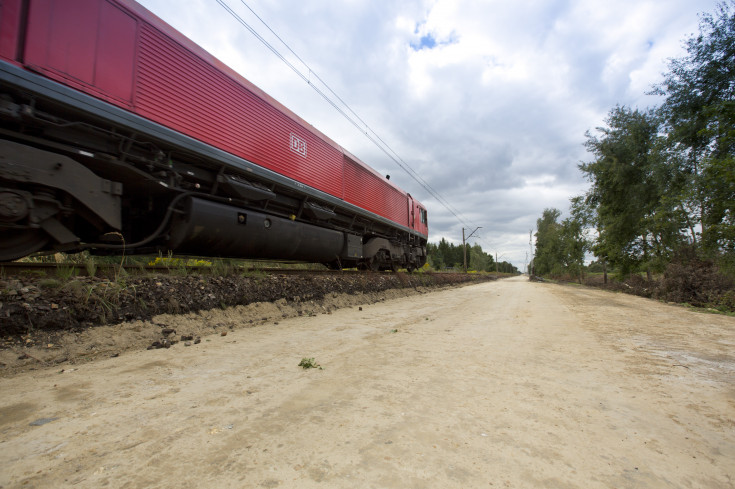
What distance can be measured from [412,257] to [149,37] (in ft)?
37.2

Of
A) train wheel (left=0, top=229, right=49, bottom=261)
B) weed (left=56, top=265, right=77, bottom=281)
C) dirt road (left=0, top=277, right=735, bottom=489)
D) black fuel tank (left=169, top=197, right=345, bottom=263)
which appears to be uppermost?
black fuel tank (left=169, top=197, right=345, bottom=263)

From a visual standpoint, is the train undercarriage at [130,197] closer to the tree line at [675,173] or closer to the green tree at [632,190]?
the tree line at [675,173]

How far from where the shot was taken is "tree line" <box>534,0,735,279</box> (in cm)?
754

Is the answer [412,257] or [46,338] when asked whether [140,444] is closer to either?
[46,338]

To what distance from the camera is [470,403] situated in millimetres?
1703

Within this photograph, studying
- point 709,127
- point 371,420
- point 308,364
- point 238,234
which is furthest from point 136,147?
point 709,127

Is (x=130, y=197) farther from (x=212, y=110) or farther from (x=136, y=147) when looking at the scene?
(x=212, y=110)

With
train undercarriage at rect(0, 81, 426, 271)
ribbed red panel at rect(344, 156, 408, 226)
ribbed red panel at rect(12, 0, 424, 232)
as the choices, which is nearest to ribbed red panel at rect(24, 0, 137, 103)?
ribbed red panel at rect(12, 0, 424, 232)

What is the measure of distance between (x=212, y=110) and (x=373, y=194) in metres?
6.01

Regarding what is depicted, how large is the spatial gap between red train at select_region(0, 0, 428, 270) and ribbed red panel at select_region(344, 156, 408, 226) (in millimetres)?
1656

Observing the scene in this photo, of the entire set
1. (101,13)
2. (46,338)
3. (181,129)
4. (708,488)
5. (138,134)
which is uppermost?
(101,13)

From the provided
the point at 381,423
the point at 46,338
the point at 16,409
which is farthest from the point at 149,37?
the point at 381,423

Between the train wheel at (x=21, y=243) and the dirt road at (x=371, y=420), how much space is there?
1661 millimetres

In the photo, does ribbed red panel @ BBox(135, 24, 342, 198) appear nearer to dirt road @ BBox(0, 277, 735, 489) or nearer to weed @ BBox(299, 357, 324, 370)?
dirt road @ BBox(0, 277, 735, 489)
